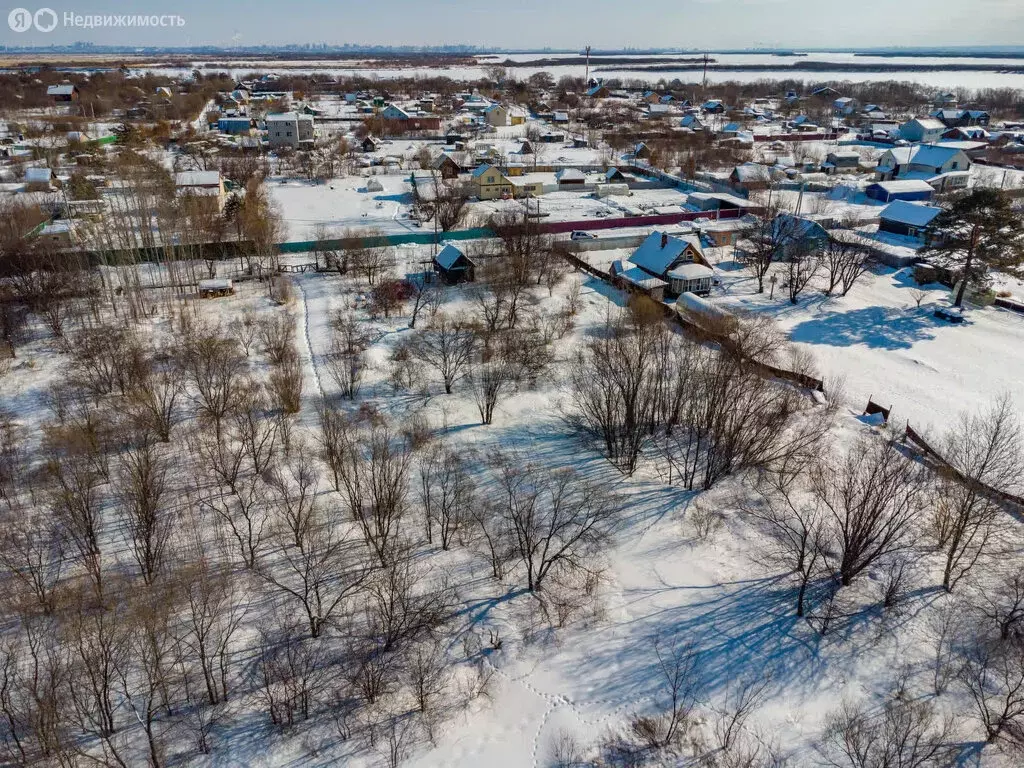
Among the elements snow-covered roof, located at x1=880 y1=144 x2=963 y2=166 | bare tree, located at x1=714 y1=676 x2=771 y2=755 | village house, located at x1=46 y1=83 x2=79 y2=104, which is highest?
village house, located at x1=46 y1=83 x2=79 y2=104

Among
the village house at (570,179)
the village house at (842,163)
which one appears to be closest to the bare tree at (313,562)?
the village house at (570,179)

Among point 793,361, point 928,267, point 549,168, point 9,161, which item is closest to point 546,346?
point 793,361

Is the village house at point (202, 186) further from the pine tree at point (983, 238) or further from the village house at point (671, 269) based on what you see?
the pine tree at point (983, 238)

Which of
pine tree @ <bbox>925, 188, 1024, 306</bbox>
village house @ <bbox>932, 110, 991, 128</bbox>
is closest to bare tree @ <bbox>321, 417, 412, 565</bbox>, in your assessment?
pine tree @ <bbox>925, 188, 1024, 306</bbox>

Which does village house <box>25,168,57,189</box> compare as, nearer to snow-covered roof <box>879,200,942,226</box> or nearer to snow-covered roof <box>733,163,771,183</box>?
snow-covered roof <box>733,163,771,183</box>

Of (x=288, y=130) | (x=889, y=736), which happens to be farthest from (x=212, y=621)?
(x=288, y=130)

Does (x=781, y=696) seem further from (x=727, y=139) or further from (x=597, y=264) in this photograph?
(x=727, y=139)
